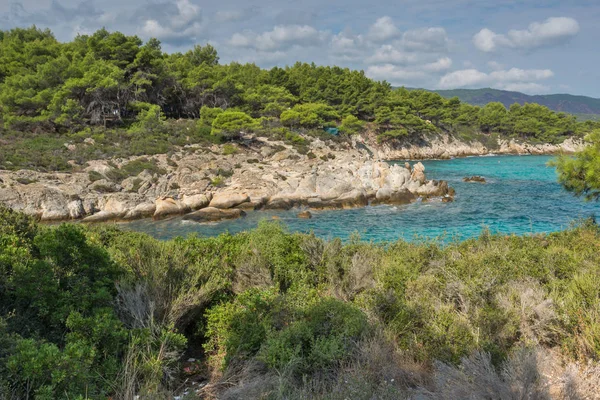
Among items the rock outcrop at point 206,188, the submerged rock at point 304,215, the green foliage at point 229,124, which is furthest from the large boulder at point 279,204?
the green foliage at point 229,124

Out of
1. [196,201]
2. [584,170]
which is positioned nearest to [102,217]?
[196,201]

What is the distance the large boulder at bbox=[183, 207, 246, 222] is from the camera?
76.0 feet

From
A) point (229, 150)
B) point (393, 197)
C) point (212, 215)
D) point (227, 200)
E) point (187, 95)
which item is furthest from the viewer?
point (187, 95)

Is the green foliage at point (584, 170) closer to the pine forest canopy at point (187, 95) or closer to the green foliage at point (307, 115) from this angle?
the pine forest canopy at point (187, 95)

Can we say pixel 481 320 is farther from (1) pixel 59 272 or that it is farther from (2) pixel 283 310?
(1) pixel 59 272

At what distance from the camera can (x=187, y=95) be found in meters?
50.0

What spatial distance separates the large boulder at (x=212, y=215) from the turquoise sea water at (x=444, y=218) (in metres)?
0.62

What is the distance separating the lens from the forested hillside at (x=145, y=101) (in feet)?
112

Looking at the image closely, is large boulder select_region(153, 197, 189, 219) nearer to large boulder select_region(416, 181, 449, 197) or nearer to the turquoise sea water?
the turquoise sea water

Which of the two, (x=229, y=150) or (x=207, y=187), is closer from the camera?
(x=207, y=187)

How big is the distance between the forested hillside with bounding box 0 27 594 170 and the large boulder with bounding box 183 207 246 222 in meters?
11.0

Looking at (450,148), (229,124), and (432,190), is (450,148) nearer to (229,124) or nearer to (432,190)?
(432,190)

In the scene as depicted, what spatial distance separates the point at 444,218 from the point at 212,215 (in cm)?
1367

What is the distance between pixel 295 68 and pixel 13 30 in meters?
39.0
